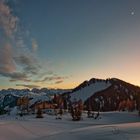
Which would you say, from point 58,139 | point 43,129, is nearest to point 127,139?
point 58,139

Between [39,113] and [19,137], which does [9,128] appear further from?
[39,113]

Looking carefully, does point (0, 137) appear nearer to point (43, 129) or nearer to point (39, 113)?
point (43, 129)

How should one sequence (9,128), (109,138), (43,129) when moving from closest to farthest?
(109,138) < (9,128) < (43,129)

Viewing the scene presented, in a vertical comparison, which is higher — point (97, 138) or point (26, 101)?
point (26, 101)

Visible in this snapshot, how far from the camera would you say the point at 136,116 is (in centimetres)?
11331

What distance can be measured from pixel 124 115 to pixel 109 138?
286 feet

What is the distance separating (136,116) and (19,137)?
70.4 meters

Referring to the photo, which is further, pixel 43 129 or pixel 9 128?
pixel 43 129

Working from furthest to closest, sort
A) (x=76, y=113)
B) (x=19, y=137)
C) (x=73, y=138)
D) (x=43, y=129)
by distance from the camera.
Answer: (x=76, y=113) < (x=43, y=129) < (x=19, y=137) < (x=73, y=138)

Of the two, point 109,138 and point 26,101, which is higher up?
point 26,101

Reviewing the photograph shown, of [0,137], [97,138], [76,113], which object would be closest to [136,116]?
[76,113]

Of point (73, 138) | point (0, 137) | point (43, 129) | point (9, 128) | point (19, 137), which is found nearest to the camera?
point (73, 138)

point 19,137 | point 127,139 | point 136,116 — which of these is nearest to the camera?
point 127,139

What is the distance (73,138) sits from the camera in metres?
37.3
